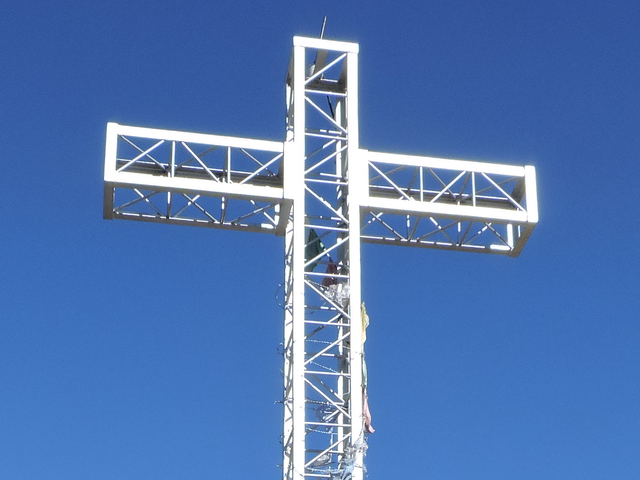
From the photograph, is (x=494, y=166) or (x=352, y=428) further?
(x=494, y=166)

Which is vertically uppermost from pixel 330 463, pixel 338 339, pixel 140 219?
pixel 140 219

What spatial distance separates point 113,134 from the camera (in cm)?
2306

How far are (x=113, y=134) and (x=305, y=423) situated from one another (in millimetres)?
5431

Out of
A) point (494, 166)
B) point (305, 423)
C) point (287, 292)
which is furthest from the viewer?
point (494, 166)

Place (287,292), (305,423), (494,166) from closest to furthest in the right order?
(305,423) → (287,292) → (494,166)

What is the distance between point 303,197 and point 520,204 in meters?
3.78

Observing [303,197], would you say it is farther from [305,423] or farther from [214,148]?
[305,423]

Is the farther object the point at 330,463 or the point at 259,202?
the point at 259,202

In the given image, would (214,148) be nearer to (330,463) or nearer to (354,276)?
(354,276)

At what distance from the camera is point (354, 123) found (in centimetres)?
2361

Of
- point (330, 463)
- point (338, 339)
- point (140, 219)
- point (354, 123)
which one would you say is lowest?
point (330, 463)

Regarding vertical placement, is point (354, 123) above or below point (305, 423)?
above

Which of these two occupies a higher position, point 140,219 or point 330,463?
point 140,219

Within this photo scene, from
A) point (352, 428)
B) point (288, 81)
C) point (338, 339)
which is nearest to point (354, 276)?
point (338, 339)
